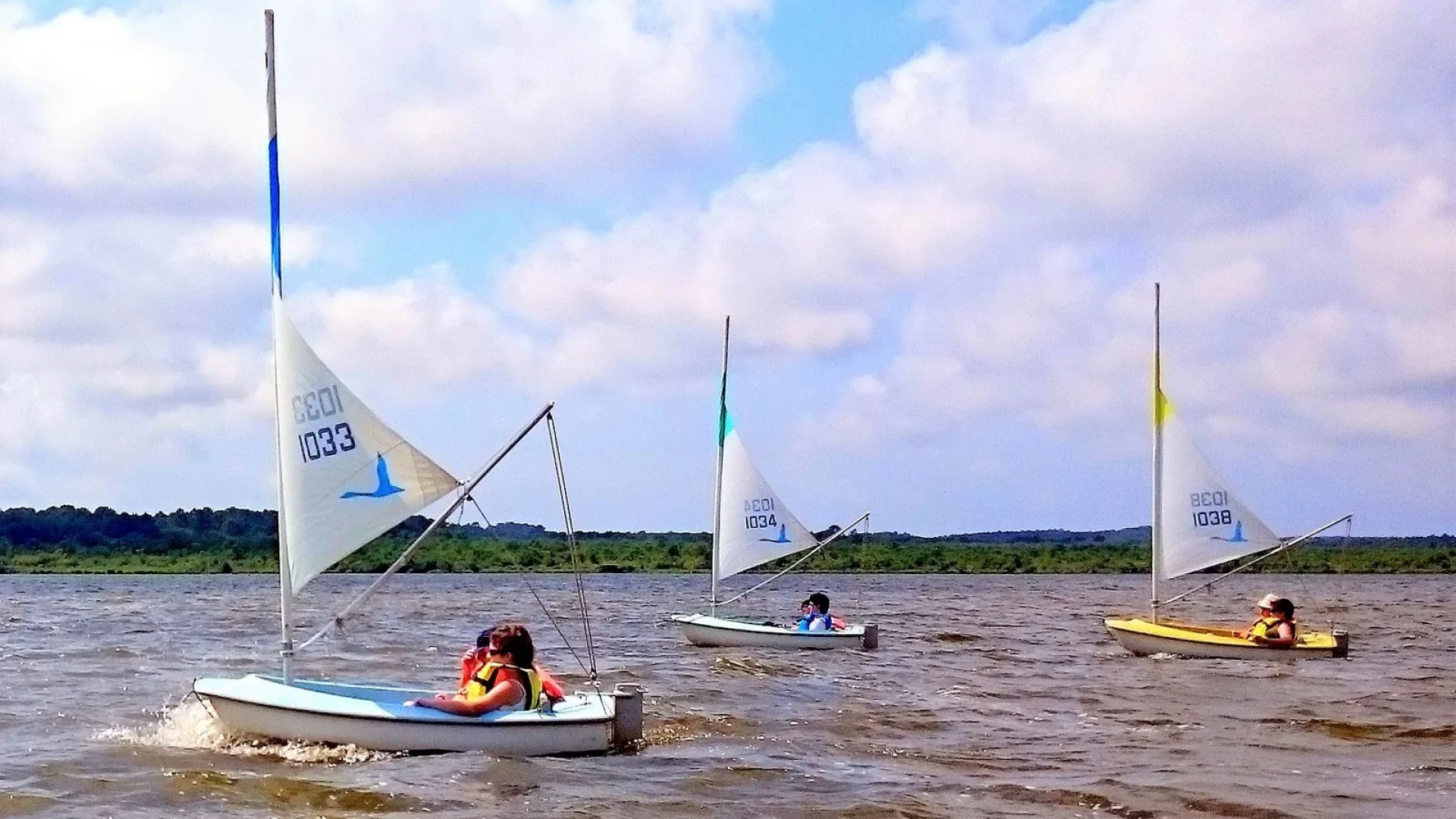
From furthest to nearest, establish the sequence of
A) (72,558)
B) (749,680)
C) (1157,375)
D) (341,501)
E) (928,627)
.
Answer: (72,558) < (928,627) < (1157,375) < (749,680) < (341,501)

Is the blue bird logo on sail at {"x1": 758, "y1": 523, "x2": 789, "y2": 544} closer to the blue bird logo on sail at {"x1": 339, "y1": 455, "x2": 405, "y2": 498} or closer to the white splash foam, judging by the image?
the white splash foam

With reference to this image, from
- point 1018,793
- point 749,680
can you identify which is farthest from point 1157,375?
point 1018,793

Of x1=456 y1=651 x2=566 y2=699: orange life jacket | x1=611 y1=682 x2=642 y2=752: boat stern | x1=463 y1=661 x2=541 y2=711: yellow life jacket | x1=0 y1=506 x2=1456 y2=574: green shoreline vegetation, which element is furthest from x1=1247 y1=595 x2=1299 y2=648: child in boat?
x1=0 y1=506 x2=1456 y2=574: green shoreline vegetation

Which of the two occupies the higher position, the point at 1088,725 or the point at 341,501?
the point at 341,501

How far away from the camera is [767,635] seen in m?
31.4

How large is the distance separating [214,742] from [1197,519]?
70.7 feet

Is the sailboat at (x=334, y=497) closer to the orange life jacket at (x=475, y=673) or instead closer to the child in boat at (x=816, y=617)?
the orange life jacket at (x=475, y=673)

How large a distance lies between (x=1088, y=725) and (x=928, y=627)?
900 inches

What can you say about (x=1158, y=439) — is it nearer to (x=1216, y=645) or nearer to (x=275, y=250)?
(x=1216, y=645)

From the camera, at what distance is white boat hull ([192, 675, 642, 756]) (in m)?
15.2

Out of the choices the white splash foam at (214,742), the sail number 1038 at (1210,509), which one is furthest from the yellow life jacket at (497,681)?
the sail number 1038 at (1210,509)

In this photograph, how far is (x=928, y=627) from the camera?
43.2 meters

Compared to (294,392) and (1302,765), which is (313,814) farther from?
(1302,765)

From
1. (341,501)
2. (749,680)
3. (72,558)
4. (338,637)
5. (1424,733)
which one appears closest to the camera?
(341,501)
